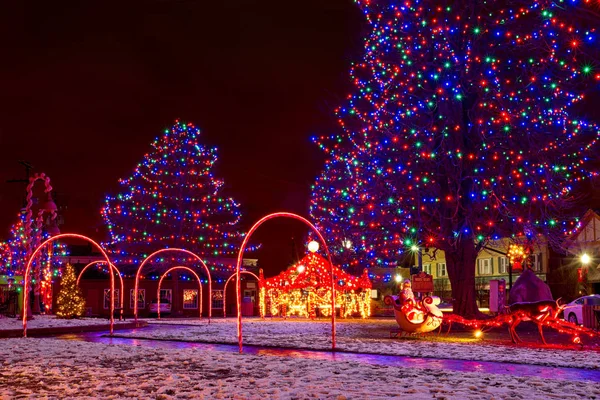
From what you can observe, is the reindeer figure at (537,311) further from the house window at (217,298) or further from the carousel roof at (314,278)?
the house window at (217,298)

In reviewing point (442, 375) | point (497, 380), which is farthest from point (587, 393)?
point (442, 375)

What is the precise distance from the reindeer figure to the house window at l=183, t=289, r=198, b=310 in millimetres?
41641

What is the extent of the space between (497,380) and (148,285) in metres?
47.5

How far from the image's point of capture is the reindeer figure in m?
15.8

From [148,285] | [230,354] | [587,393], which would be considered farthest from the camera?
[148,285]

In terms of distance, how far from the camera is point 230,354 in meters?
14.2

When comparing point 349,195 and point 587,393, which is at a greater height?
point 349,195

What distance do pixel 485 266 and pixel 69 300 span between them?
47.2 m

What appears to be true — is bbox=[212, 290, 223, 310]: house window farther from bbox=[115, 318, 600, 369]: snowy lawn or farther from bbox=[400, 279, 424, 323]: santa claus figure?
bbox=[400, 279, 424, 323]: santa claus figure

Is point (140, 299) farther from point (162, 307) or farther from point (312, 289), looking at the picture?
point (312, 289)

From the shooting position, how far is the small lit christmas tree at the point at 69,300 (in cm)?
3111

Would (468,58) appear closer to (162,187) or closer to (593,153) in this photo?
(593,153)

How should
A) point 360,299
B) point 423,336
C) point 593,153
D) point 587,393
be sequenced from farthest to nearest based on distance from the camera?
point 360,299
point 593,153
point 423,336
point 587,393

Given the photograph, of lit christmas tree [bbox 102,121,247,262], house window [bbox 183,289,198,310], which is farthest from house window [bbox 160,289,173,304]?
lit christmas tree [bbox 102,121,247,262]
